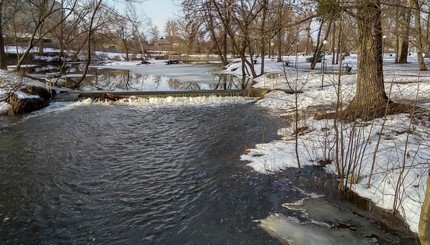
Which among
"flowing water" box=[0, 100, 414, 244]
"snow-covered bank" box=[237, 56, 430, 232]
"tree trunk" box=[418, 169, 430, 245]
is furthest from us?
"snow-covered bank" box=[237, 56, 430, 232]

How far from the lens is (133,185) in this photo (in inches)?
254

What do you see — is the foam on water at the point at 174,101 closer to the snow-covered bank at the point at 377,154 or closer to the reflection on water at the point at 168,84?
the reflection on water at the point at 168,84

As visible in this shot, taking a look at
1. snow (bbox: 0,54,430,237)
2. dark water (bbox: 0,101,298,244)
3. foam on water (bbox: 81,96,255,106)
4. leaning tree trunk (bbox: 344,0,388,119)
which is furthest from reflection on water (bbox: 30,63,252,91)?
leaning tree trunk (bbox: 344,0,388,119)

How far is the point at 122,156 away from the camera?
8.17 m

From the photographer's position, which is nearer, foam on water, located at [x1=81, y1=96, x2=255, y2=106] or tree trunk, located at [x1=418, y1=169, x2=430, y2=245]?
tree trunk, located at [x1=418, y1=169, x2=430, y2=245]

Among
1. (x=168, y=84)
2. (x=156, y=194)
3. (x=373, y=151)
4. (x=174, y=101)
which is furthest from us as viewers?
(x=168, y=84)

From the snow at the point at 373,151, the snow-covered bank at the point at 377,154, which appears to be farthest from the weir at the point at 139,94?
the snow-covered bank at the point at 377,154

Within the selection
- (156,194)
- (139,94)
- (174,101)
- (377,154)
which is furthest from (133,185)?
(139,94)

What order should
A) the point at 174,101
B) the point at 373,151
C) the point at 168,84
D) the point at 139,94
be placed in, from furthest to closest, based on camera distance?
the point at 168,84 < the point at 139,94 < the point at 174,101 < the point at 373,151

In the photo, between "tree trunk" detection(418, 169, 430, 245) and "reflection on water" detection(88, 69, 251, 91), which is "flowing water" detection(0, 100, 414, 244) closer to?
"tree trunk" detection(418, 169, 430, 245)

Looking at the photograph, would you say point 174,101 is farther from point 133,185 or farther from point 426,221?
point 426,221

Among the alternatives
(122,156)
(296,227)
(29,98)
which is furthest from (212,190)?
(29,98)

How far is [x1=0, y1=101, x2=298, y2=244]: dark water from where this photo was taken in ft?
16.0

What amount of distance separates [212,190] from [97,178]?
2.33 meters
